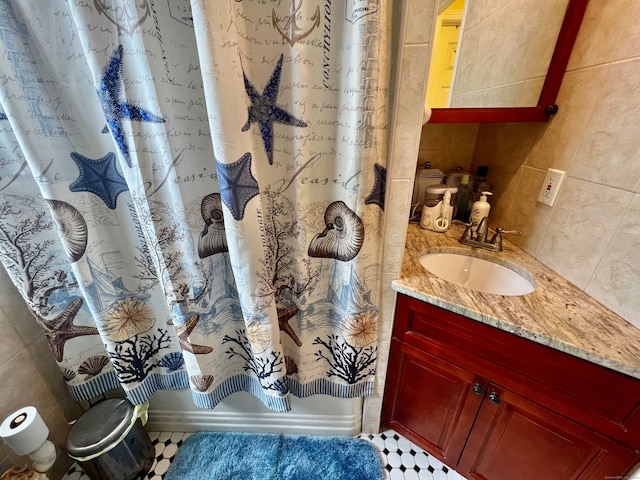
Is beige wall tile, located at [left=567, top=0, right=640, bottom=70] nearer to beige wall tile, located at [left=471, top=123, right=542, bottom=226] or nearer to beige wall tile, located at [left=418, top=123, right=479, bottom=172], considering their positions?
beige wall tile, located at [left=471, top=123, right=542, bottom=226]

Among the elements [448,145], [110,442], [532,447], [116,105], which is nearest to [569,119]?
[448,145]

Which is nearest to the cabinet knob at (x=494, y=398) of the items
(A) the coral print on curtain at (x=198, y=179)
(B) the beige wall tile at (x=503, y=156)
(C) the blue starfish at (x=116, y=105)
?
(A) the coral print on curtain at (x=198, y=179)

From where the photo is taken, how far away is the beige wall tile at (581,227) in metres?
0.70

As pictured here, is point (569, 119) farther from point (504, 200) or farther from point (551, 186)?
point (504, 200)

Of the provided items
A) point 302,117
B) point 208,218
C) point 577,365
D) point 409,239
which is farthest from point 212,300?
point 577,365

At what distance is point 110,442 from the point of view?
2.95 ft

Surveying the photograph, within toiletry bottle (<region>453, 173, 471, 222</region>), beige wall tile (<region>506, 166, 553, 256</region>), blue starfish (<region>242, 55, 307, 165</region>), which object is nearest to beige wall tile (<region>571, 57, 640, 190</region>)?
beige wall tile (<region>506, 166, 553, 256</region>)

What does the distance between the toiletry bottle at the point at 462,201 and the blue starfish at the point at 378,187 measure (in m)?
0.75

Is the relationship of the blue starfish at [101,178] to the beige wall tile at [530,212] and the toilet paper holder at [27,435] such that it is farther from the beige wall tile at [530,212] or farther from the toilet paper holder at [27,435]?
the beige wall tile at [530,212]

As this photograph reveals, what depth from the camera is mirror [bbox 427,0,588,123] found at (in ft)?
2.84

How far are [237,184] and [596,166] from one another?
1035 millimetres

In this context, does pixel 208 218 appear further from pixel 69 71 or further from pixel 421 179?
pixel 421 179

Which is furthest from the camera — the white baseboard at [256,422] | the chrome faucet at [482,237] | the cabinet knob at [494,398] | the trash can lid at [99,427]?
the white baseboard at [256,422]

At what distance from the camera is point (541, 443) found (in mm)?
735
